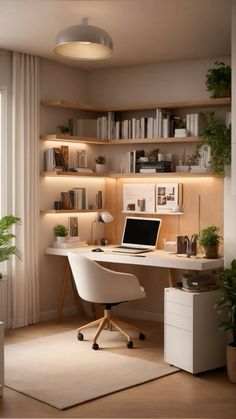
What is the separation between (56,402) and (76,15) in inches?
112

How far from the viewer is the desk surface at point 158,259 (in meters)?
5.12

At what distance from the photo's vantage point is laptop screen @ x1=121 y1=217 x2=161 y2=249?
19.8 ft

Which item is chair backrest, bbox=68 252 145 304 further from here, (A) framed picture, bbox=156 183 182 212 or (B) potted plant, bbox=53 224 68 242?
(A) framed picture, bbox=156 183 182 212

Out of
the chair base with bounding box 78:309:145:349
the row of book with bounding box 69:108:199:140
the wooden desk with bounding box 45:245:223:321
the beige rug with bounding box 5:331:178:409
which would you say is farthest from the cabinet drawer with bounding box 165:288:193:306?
the row of book with bounding box 69:108:199:140

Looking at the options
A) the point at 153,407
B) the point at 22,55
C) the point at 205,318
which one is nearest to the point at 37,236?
the point at 22,55

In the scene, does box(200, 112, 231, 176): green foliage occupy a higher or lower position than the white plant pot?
higher

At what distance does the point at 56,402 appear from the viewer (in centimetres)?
392

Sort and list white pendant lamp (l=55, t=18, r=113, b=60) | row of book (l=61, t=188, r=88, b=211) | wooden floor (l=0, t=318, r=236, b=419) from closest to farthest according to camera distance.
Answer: wooden floor (l=0, t=318, r=236, b=419) → white pendant lamp (l=55, t=18, r=113, b=60) → row of book (l=61, t=188, r=88, b=211)

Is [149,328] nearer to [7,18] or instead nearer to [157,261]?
[157,261]

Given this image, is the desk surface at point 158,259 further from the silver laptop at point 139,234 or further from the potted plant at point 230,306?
the potted plant at point 230,306

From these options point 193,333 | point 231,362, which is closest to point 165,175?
point 193,333

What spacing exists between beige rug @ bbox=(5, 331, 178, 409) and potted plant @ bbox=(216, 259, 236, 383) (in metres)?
0.46

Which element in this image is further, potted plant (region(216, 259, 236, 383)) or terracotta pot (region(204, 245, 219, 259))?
terracotta pot (region(204, 245, 219, 259))

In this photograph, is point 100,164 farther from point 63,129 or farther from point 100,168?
point 63,129
